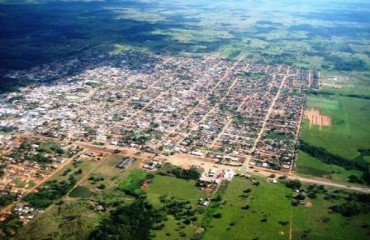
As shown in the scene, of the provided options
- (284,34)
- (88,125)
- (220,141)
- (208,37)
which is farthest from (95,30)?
(220,141)

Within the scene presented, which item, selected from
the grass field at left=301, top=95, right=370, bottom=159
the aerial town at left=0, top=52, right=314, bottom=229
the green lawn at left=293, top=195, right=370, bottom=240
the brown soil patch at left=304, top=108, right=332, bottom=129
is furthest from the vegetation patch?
the brown soil patch at left=304, top=108, right=332, bottom=129

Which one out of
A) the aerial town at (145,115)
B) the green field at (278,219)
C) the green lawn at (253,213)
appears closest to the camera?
the green lawn at (253,213)

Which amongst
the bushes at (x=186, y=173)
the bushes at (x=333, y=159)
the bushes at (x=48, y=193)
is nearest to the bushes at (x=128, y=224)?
the bushes at (x=48, y=193)

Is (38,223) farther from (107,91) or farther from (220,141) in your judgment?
(107,91)

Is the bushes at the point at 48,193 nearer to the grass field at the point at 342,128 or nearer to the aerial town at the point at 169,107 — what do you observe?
the aerial town at the point at 169,107

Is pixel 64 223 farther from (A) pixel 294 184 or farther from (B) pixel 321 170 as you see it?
(B) pixel 321 170

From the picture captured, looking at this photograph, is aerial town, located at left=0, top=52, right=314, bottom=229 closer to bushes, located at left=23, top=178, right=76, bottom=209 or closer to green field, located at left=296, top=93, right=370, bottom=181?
bushes, located at left=23, top=178, right=76, bottom=209
